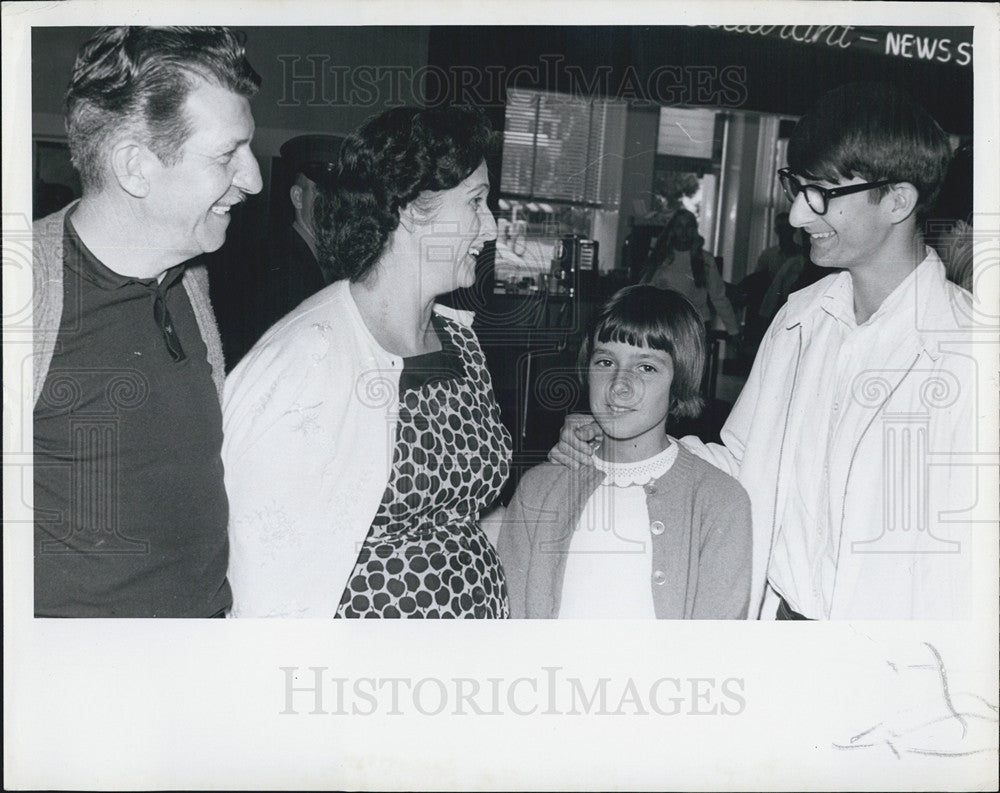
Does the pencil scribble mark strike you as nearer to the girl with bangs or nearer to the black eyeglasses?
the girl with bangs

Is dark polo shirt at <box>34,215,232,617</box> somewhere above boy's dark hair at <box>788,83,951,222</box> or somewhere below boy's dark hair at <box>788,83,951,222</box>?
below

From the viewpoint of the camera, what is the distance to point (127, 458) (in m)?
2.63

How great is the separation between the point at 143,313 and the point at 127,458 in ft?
1.26

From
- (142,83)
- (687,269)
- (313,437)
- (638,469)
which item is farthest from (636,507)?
(142,83)

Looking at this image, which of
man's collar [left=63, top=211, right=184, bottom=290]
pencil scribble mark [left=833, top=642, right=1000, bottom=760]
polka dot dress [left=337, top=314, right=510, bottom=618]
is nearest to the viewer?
man's collar [left=63, top=211, right=184, bottom=290]

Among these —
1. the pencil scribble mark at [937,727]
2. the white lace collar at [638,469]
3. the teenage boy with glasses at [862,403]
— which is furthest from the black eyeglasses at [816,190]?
the pencil scribble mark at [937,727]

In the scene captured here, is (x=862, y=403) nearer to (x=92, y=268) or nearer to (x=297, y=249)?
(x=297, y=249)

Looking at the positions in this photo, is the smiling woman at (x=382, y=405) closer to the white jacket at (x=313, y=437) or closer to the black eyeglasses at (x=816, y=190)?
the white jacket at (x=313, y=437)

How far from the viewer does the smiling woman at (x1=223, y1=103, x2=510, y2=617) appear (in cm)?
264

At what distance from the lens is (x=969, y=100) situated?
270 cm

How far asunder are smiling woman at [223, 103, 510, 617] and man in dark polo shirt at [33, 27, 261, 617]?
12cm

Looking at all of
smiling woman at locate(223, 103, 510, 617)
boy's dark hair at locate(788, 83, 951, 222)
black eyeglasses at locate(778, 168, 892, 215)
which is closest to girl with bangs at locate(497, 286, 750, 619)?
smiling woman at locate(223, 103, 510, 617)

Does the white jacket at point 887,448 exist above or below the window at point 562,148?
below

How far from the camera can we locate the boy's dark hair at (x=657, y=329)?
2.68 meters
